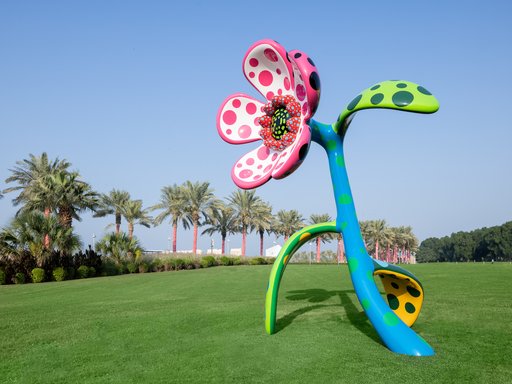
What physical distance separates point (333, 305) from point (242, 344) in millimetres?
4573

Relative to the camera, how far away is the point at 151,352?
21.7 feet

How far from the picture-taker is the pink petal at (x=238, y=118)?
24.5 feet

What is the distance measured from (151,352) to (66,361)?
1.22m

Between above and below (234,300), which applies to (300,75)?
above

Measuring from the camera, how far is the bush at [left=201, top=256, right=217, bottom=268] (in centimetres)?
3846

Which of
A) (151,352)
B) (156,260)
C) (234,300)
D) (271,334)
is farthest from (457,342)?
(156,260)

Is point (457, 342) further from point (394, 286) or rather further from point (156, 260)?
point (156, 260)

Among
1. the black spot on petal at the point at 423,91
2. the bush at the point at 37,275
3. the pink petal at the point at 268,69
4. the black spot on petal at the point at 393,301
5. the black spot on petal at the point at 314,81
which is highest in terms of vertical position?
the pink petal at the point at 268,69

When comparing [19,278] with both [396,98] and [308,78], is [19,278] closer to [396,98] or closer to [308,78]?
[308,78]

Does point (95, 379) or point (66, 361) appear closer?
point (95, 379)

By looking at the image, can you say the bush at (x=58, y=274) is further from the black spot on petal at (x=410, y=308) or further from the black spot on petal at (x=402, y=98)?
the black spot on petal at (x=402, y=98)

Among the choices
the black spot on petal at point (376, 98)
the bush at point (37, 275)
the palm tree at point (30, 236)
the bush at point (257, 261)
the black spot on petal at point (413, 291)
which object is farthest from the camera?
the bush at point (257, 261)

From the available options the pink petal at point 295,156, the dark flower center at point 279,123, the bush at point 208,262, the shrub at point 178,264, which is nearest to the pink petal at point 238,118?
the dark flower center at point 279,123

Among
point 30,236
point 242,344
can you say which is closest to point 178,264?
point 30,236
